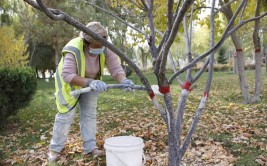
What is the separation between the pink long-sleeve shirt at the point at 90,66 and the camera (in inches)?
127

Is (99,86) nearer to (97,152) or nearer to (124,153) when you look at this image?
(124,153)

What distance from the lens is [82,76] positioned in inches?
134

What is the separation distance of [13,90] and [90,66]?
2.73 meters

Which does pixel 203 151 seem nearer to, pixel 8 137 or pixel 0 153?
pixel 0 153

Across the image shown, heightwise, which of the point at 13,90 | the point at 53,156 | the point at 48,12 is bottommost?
the point at 53,156

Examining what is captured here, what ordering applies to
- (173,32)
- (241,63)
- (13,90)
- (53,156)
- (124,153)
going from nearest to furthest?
(173,32), (124,153), (53,156), (13,90), (241,63)

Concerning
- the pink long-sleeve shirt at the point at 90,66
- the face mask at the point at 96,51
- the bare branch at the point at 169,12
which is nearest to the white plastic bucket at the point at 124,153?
the pink long-sleeve shirt at the point at 90,66

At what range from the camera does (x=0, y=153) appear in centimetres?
435

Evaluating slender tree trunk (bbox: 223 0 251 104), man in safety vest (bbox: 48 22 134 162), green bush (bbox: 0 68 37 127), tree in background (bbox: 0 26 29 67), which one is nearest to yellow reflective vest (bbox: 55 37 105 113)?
man in safety vest (bbox: 48 22 134 162)

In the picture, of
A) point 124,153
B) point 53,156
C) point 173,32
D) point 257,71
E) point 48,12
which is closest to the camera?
point 48,12

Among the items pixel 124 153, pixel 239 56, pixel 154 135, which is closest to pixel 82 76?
pixel 124 153

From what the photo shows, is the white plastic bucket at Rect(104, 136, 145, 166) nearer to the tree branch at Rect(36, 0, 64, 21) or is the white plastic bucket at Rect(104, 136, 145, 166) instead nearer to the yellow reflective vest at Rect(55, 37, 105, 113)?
the yellow reflective vest at Rect(55, 37, 105, 113)

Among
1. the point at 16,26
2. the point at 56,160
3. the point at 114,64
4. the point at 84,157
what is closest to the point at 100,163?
the point at 84,157

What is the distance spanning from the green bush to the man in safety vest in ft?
6.96
